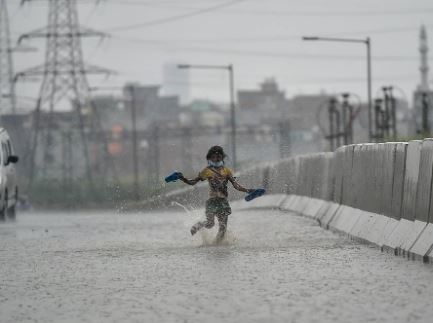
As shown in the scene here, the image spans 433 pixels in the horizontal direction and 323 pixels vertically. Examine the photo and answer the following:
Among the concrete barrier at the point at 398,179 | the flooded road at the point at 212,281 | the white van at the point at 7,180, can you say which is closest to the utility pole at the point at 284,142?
the white van at the point at 7,180

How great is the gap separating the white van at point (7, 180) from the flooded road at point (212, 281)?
33.0ft

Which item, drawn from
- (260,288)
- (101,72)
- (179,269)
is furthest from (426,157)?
(101,72)

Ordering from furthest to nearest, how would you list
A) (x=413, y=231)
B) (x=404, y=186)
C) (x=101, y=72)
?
(x=101, y=72) < (x=404, y=186) < (x=413, y=231)

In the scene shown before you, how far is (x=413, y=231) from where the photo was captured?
13258mm

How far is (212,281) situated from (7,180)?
17999mm

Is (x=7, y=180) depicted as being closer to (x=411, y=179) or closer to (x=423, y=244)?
(x=411, y=179)

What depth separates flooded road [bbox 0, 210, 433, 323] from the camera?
8.72 metres

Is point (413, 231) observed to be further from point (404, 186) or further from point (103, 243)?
point (103, 243)

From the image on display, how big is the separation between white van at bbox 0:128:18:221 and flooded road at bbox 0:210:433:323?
10.0 metres

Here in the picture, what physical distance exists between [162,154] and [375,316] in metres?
153

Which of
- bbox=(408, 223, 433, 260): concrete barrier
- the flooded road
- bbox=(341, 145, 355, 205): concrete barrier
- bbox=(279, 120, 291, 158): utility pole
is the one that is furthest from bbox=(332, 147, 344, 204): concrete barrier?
bbox=(408, 223, 433, 260): concrete barrier

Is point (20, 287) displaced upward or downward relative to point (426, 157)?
downward

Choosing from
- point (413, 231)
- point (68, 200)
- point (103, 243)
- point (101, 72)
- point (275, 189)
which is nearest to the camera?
point (413, 231)

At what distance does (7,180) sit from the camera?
28312mm
